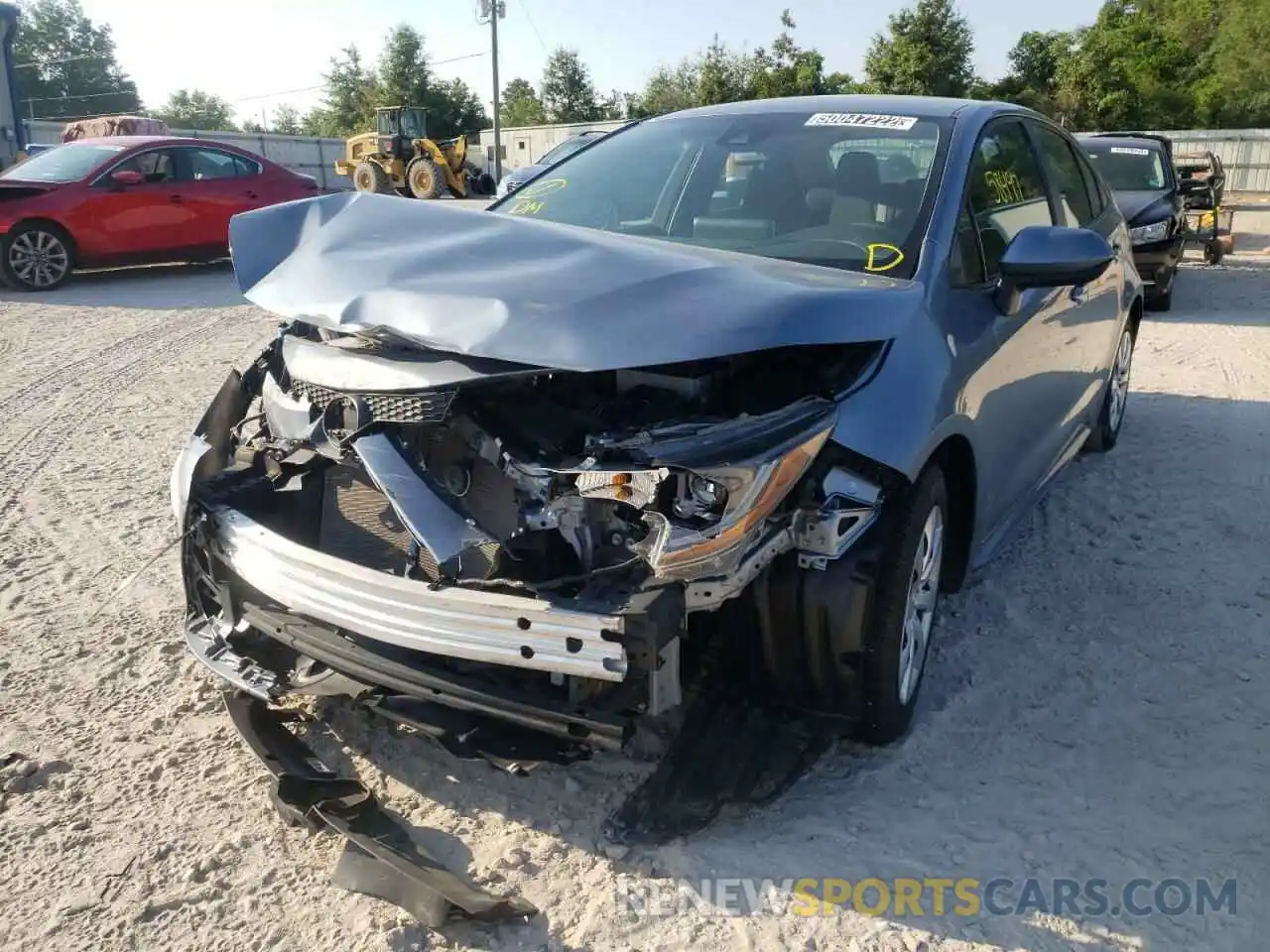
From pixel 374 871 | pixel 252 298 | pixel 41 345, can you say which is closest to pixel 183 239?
pixel 41 345

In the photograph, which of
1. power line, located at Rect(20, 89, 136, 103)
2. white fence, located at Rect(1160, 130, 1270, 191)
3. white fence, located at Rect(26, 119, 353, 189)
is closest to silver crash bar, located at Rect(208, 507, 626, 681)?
white fence, located at Rect(1160, 130, 1270, 191)

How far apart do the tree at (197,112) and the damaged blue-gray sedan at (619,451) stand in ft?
284

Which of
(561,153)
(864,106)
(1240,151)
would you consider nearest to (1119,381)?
(864,106)

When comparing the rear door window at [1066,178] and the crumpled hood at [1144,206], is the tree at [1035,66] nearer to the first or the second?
the crumpled hood at [1144,206]

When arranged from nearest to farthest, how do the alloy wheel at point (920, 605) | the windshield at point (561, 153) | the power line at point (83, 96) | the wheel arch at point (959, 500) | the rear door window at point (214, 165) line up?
the alloy wheel at point (920, 605) < the wheel arch at point (959, 500) < the windshield at point (561, 153) < the rear door window at point (214, 165) < the power line at point (83, 96)

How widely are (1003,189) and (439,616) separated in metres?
2.70

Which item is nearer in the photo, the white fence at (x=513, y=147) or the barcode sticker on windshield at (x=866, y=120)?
the barcode sticker on windshield at (x=866, y=120)

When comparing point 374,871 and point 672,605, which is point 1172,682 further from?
point 374,871

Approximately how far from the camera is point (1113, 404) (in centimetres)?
580

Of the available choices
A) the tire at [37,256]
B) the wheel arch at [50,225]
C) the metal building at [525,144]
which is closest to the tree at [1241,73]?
the metal building at [525,144]

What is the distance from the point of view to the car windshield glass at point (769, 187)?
133 inches

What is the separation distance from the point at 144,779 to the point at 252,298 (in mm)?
1371

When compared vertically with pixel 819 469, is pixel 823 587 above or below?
below

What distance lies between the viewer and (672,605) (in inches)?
90.0
